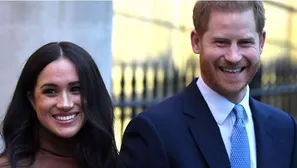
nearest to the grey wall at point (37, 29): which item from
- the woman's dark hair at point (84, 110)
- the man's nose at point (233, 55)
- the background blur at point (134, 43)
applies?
the background blur at point (134, 43)

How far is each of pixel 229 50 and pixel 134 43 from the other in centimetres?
412

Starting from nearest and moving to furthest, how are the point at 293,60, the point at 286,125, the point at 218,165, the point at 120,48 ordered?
1. the point at 218,165
2. the point at 286,125
3. the point at 120,48
4. the point at 293,60

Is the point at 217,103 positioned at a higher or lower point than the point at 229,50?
lower

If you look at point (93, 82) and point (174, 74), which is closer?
point (93, 82)

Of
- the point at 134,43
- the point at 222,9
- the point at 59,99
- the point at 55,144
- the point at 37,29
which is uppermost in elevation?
the point at 222,9

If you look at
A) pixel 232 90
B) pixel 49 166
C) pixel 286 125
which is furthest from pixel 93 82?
pixel 286 125

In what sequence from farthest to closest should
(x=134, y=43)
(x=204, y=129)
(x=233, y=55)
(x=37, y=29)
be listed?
(x=134, y=43)
(x=37, y=29)
(x=204, y=129)
(x=233, y=55)

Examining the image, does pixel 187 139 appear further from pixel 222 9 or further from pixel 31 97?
pixel 31 97

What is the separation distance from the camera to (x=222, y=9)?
322 cm

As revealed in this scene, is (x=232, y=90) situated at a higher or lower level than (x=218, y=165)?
higher

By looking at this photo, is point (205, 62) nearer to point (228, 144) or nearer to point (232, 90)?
point (232, 90)

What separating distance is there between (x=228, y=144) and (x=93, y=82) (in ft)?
2.29

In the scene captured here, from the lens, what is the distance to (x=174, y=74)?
746 cm

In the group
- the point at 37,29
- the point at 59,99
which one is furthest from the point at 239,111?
the point at 37,29
